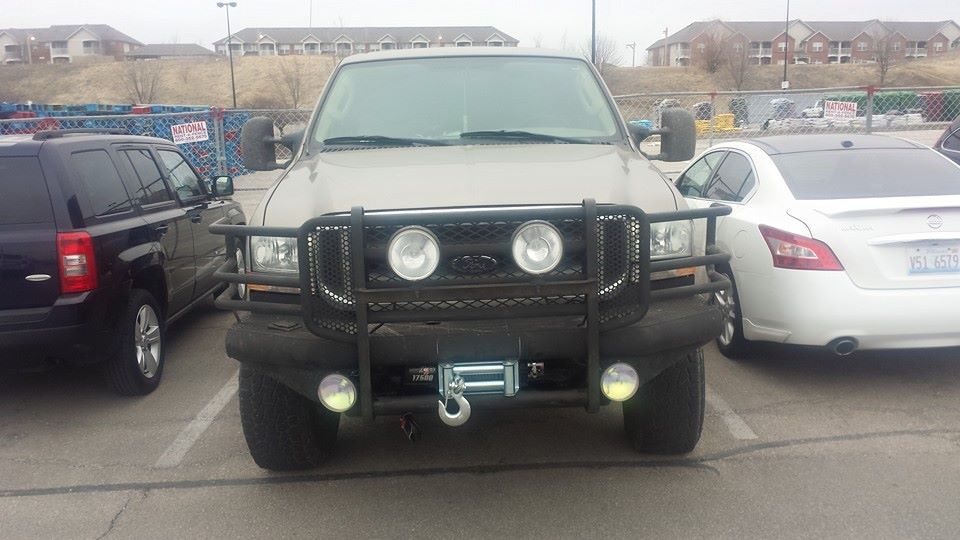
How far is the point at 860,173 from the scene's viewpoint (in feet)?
18.4

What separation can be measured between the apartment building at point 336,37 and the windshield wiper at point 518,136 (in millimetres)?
104800

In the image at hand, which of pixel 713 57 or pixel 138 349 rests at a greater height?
pixel 713 57

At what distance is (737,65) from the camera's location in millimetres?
70188

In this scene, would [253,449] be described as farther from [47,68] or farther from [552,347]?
[47,68]

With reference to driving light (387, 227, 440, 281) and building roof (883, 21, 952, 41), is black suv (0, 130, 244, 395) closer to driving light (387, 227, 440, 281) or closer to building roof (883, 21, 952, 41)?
driving light (387, 227, 440, 281)

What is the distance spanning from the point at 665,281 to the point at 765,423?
159 cm

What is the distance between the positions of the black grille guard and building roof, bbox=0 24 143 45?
13822 cm

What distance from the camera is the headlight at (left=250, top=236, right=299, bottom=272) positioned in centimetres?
348

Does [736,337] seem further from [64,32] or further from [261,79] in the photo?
[64,32]

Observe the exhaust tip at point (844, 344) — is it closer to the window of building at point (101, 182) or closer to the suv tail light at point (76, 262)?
the suv tail light at point (76, 262)

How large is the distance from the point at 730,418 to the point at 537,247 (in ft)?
7.41

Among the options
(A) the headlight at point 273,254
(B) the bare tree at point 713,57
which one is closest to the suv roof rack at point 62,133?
(A) the headlight at point 273,254

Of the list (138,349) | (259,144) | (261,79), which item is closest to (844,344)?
(259,144)

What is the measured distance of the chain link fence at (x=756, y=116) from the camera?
14828mm
